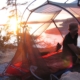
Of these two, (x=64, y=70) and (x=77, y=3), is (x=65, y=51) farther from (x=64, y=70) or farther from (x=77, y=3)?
(x=77, y=3)

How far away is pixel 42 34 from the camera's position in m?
6.46

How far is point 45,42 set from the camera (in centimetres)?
648

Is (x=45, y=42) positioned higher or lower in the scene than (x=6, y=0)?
lower

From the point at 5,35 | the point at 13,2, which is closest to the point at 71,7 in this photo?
the point at 13,2

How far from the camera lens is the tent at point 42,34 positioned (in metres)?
4.96

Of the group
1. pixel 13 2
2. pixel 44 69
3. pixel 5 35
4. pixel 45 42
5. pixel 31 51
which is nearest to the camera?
pixel 44 69

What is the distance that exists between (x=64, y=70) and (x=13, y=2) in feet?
17.5

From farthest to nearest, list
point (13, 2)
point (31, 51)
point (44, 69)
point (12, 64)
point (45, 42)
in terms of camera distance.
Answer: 1. point (13, 2)
2. point (45, 42)
3. point (12, 64)
4. point (31, 51)
5. point (44, 69)

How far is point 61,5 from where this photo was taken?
4.97 metres

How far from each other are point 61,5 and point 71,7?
273 mm

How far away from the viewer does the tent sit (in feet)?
16.3

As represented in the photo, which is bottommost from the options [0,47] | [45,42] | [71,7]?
[0,47]

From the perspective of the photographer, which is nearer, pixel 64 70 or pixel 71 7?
pixel 64 70

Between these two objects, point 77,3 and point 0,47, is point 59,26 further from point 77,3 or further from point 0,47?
point 0,47
